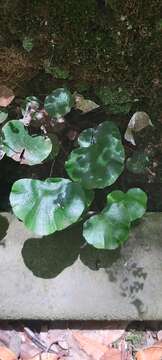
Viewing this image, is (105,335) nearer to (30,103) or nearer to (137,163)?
(137,163)

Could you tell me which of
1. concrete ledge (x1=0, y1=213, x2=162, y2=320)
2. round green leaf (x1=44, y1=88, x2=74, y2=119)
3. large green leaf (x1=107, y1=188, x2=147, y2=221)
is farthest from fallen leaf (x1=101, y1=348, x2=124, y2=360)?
round green leaf (x1=44, y1=88, x2=74, y2=119)

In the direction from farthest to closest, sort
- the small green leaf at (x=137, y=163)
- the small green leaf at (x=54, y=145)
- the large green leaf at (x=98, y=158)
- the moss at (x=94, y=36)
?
the small green leaf at (x=137, y=163) < the small green leaf at (x=54, y=145) < the large green leaf at (x=98, y=158) < the moss at (x=94, y=36)

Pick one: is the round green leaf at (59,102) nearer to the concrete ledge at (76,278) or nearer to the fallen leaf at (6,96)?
the fallen leaf at (6,96)

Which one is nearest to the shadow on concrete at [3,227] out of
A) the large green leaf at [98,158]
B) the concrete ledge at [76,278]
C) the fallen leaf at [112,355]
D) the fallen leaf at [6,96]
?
the concrete ledge at [76,278]

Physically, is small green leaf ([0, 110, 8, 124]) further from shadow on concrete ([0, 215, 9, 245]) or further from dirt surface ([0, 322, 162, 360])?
dirt surface ([0, 322, 162, 360])

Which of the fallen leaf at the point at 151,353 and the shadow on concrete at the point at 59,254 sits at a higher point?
the shadow on concrete at the point at 59,254

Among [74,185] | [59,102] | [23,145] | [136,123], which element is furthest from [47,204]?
[136,123]
